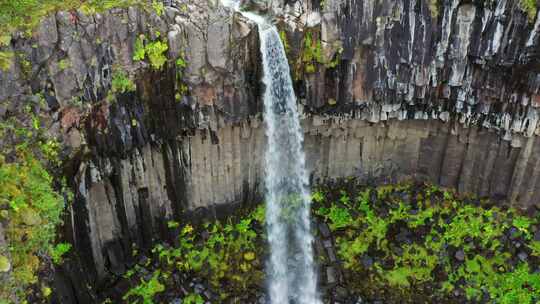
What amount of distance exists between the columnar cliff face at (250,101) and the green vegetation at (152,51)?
180 mm

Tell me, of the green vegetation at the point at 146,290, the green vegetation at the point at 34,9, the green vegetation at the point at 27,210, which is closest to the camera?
the green vegetation at the point at 27,210

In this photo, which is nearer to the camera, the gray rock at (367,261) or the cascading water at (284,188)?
the cascading water at (284,188)

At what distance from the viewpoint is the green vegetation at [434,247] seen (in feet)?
56.9

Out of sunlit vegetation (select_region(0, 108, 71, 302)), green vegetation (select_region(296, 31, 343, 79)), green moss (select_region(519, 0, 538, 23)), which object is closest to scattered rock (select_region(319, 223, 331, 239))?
green vegetation (select_region(296, 31, 343, 79))

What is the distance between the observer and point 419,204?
19.8 metres

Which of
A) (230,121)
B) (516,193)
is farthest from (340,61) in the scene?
(516,193)

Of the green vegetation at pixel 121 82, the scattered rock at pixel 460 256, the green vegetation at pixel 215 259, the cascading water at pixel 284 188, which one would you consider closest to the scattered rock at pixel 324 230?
the cascading water at pixel 284 188

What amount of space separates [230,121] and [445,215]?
28.7 feet

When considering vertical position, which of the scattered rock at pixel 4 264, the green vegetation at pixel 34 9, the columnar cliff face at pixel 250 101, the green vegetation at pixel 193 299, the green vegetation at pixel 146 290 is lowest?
the green vegetation at pixel 193 299

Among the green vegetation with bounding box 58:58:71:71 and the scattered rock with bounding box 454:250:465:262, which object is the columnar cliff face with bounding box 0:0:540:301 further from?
the scattered rock with bounding box 454:250:465:262

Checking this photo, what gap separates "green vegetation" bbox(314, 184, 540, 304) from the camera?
17.3 m

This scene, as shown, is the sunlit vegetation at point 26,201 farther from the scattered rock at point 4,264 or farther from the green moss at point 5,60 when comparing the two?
the green moss at point 5,60

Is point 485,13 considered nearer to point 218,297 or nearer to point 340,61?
point 340,61

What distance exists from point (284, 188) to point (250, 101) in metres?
4.09
